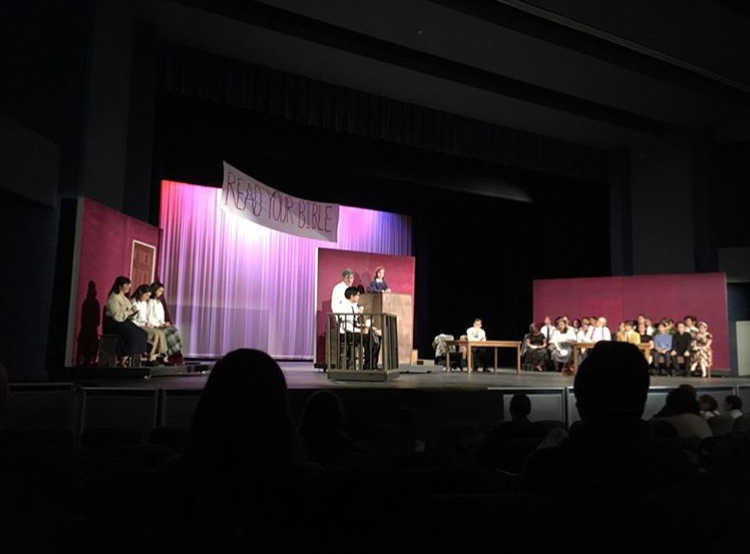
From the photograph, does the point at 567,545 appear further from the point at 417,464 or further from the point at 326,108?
the point at 326,108

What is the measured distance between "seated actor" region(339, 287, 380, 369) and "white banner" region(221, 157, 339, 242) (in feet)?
11.2

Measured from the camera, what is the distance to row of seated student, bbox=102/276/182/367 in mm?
6652

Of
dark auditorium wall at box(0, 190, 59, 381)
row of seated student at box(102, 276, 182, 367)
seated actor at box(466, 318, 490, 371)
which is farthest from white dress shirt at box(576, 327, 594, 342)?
dark auditorium wall at box(0, 190, 59, 381)

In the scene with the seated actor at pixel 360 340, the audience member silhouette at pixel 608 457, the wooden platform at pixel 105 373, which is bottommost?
the wooden platform at pixel 105 373

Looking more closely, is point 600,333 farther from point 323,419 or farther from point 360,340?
point 323,419

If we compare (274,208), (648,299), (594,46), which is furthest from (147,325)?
(648,299)

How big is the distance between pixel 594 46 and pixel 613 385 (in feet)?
27.6

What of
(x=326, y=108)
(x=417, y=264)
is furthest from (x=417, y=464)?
(x=417, y=264)

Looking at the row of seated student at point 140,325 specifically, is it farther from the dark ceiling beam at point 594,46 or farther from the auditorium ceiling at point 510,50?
the dark ceiling beam at point 594,46

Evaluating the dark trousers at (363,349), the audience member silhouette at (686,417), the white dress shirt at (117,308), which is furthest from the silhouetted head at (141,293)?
the audience member silhouette at (686,417)

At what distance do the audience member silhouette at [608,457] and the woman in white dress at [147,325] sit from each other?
21.3 feet

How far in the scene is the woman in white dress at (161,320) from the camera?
296 inches

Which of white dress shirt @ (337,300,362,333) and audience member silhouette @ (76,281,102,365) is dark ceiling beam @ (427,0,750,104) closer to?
white dress shirt @ (337,300,362,333)

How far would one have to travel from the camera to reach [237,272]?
40.0 feet
